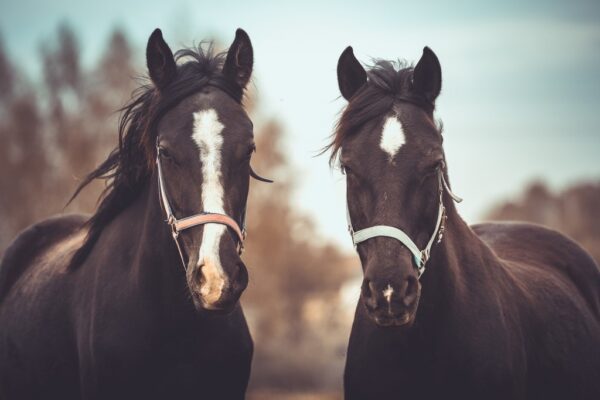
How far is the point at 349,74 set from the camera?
4496mm

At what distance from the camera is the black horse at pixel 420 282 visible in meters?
3.75

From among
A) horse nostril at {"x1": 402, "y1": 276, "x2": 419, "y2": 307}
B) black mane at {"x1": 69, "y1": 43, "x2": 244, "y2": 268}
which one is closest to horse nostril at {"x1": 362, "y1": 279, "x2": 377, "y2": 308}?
horse nostril at {"x1": 402, "y1": 276, "x2": 419, "y2": 307}

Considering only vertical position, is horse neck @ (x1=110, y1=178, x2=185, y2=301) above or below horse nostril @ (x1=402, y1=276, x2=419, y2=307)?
above

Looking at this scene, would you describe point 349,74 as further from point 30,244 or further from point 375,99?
point 30,244

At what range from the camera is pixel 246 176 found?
422cm

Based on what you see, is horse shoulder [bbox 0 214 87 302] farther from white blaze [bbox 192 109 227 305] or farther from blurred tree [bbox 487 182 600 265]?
blurred tree [bbox 487 182 600 265]

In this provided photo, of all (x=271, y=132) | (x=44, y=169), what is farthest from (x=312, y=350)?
(x=44, y=169)

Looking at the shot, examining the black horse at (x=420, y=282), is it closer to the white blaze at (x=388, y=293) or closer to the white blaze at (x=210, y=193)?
the white blaze at (x=388, y=293)

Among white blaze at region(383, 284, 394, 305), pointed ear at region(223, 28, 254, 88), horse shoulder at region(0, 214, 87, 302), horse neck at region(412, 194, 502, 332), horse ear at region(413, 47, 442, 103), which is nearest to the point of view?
white blaze at region(383, 284, 394, 305)

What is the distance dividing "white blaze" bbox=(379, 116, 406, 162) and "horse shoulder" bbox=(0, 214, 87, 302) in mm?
3786

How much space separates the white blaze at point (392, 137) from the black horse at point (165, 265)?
0.88 m

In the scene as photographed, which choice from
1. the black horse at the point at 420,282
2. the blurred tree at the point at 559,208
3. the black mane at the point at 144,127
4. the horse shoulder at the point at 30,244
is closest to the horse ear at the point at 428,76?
the black horse at the point at 420,282

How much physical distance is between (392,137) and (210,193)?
1.16 meters

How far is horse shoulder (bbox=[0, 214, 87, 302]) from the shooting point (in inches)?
247
